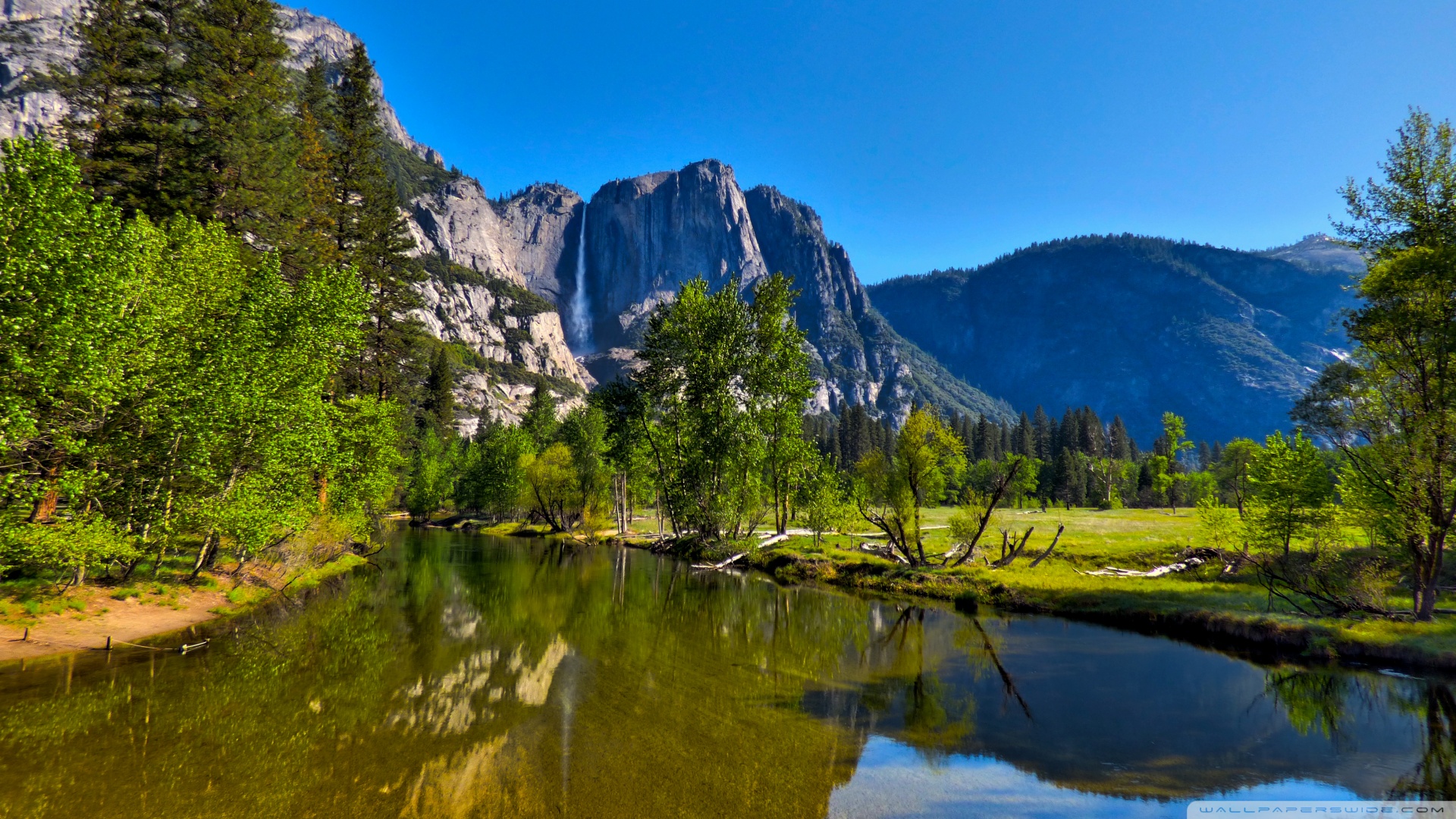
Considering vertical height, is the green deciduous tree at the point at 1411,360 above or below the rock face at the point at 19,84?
below

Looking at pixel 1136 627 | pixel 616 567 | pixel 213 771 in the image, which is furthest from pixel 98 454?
pixel 1136 627

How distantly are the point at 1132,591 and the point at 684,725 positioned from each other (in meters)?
25.9

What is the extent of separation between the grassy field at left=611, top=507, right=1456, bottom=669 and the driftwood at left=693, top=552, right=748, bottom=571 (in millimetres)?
1626

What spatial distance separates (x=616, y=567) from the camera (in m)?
42.9

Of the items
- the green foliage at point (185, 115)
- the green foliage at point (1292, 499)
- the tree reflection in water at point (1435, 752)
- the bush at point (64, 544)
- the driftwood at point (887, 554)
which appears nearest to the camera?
the tree reflection in water at point (1435, 752)

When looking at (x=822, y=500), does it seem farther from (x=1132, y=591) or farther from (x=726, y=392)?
(x=1132, y=591)

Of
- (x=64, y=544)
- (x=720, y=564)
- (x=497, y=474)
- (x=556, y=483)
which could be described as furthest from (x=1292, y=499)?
(x=497, y=474)

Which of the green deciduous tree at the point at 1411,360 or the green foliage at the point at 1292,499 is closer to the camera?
the green deciduous tree at the point at 1411,360

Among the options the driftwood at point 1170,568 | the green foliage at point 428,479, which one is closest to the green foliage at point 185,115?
the driftwood at point 1170,568

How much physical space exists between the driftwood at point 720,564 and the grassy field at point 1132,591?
1626mm

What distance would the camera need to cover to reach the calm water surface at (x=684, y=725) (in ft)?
30.4

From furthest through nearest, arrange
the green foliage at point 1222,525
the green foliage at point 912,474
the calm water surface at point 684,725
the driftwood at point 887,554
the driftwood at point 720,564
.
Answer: the driftwood at point 720,564 < the driftwood at point 887,554 < the green foliage at point 912,474 < the green foliage at point 1222,525 < the calm water surface at point 684,725

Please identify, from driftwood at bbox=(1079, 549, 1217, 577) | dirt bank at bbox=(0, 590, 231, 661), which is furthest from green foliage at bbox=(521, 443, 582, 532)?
driftwood at bbox=(1079, 549, 1217, 577)

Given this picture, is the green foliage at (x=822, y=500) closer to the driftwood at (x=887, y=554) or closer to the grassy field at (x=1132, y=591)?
the grassy field at (x=1132, y=591)
